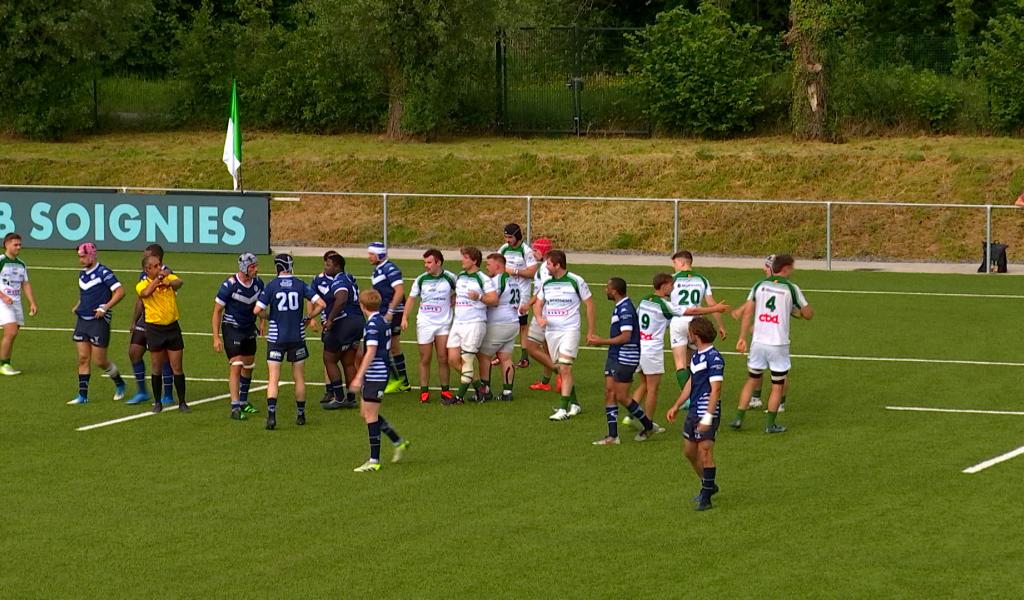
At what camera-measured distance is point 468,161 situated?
47.8 m

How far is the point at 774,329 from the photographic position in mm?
17781

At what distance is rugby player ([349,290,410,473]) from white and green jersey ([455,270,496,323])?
361 cm

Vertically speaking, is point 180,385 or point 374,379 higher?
point 374,379

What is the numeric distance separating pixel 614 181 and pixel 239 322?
92.8ft

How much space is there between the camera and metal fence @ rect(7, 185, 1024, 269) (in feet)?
130

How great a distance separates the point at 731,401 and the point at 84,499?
→ 344 inches

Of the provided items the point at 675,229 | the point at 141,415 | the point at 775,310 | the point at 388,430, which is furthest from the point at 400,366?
the point at 675,229

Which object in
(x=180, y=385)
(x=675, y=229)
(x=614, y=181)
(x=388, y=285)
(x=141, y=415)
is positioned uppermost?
(x=614, y=181)

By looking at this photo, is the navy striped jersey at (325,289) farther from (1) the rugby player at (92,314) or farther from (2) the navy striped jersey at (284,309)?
(1) the rugby player at (92,314)

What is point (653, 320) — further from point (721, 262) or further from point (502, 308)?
point (721, 262)

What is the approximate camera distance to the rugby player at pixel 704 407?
46.0ft

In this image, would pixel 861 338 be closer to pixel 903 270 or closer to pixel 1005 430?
pixel 1005 430

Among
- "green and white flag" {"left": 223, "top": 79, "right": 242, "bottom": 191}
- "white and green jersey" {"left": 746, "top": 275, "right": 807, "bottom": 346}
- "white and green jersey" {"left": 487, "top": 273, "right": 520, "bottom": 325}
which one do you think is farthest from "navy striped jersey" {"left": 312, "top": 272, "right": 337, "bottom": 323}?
"green and white flag" {"left": 223, "top": 79, "right": 242, "bottom": 191}

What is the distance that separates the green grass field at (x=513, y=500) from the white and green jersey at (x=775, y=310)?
1.13 metres
